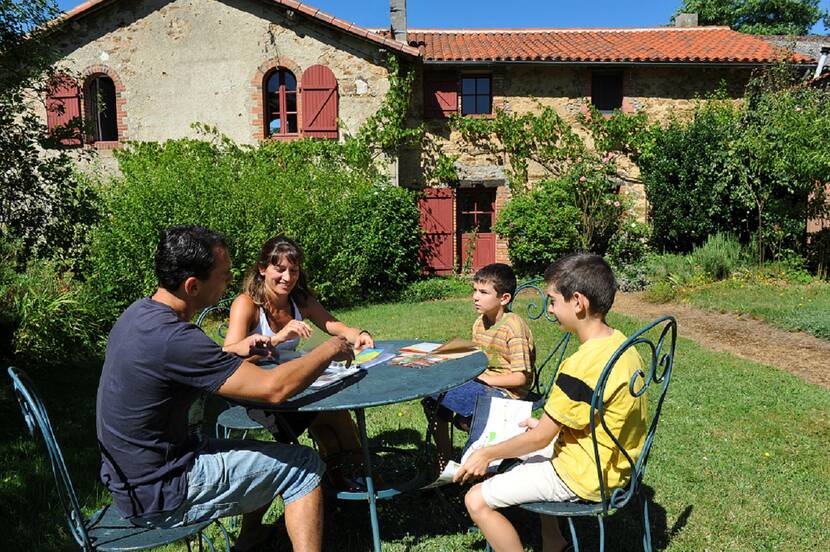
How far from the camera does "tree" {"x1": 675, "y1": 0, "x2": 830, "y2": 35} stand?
3145 centimetres

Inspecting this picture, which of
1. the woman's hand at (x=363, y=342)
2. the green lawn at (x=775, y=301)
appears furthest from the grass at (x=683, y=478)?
the green lawn at (x=775, y=301)

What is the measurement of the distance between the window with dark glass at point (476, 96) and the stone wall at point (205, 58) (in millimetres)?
2051

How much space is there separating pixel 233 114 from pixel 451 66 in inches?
191

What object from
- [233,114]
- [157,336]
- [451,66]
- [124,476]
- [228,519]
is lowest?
[228,519]

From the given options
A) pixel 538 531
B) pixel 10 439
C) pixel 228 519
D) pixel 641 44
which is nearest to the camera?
pixel 538 531

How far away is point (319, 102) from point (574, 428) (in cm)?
1178

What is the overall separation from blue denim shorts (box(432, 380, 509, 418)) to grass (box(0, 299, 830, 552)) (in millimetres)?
569

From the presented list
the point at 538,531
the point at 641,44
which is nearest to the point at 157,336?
the point at 538,531

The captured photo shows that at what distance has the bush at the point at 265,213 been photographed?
957 centimetres

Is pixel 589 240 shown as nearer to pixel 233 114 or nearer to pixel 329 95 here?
pixel 329 95

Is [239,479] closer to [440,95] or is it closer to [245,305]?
[245,305]

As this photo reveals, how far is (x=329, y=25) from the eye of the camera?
1277 cm

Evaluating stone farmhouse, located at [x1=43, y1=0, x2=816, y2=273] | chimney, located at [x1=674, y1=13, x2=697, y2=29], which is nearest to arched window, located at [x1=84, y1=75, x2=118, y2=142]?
stone farmhouse, located at [x1=43, y1=0, x2=816, y2=273]

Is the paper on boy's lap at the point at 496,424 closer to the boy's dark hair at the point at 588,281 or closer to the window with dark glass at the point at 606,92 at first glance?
the boy's dark hair at the point at 588,281
